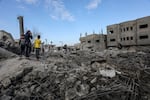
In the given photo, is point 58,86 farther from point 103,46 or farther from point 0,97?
point 103,46

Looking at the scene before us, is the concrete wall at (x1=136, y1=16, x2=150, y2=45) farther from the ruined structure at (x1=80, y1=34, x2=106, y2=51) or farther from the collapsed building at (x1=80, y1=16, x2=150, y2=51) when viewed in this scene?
the ruined structure at (x1=80, y1=34, x2=106, y2=51)

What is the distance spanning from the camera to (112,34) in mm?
32938

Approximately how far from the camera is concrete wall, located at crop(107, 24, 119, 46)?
31.7 m

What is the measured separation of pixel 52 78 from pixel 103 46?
3140 cm

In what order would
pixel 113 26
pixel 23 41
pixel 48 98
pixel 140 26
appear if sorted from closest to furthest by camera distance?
pixel 48 98 → pixel 23 41 → pixel 140 26 → pixel 113 26

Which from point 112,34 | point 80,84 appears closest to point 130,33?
point 112,34

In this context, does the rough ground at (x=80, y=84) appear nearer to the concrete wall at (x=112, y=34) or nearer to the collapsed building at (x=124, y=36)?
the collapsed building at (x=124, y=36)

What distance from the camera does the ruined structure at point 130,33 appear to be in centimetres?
2590

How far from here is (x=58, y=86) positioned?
4.73 meters

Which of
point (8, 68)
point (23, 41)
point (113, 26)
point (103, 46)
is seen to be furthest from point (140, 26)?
point (8, 68)

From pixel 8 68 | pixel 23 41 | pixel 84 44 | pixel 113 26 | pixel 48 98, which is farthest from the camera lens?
pixel 84 44

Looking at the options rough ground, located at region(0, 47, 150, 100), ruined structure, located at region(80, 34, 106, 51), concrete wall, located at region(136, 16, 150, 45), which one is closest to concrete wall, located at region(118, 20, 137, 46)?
concrete wall, located at region(136, 16, 150, 45)

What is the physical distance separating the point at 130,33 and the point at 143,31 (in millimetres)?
2798

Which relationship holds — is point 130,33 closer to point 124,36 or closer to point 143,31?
point 124,36
